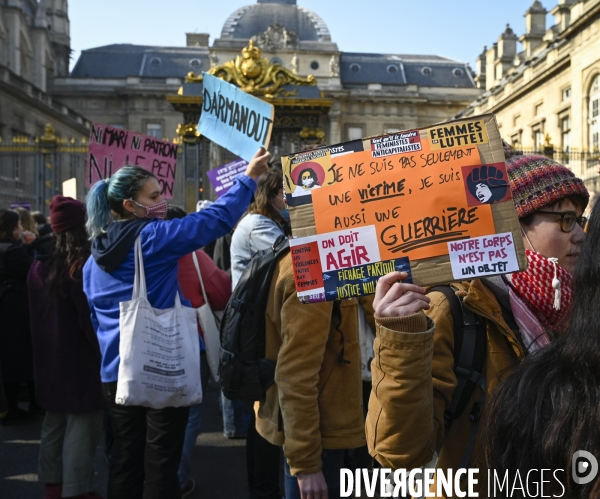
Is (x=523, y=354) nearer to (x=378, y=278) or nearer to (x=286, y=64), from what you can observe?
(x=378, y=278)

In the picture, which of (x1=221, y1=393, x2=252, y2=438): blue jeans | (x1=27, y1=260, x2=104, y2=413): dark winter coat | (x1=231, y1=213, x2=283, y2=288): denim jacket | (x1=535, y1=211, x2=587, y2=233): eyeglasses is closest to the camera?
(x1=535, y1=211, x2=587, y2=233): eyeglasses

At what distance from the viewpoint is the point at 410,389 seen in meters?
1.54

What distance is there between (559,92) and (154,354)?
2442 cm

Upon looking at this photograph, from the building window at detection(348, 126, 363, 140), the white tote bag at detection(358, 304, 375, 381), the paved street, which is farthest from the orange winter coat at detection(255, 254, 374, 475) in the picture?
the building window at detection(348, 126, 363, 140)

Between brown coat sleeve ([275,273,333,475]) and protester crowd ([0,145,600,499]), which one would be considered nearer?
protester crowd ([0,145,600,499])

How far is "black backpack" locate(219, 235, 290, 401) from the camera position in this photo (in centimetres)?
274

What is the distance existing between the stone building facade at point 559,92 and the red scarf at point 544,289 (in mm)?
15015

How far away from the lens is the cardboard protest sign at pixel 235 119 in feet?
12.9

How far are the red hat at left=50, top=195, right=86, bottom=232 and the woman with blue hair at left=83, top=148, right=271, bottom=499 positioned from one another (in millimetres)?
587

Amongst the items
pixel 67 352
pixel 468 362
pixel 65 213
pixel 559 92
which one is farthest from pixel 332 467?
pixel 559 92

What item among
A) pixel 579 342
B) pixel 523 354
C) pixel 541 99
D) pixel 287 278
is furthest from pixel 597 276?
pixel 541 99

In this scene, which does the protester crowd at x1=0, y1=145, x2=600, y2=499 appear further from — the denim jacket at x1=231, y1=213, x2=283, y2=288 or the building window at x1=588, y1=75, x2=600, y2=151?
the building window at x1=588, y1=75, x2=600, y2=151

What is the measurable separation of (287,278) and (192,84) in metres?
13.0

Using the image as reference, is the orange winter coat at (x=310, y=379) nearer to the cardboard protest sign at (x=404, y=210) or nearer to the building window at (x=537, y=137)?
the cardboard protest sign at (x=404, y=210)
